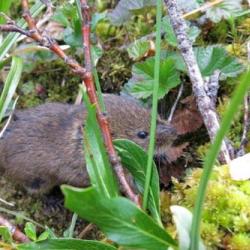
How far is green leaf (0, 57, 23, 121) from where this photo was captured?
331cm

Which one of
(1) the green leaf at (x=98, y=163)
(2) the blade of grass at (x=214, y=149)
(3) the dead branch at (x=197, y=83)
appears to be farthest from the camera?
(3) the dead branch at (x=197, y=83)

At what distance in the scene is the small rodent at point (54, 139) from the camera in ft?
11.8

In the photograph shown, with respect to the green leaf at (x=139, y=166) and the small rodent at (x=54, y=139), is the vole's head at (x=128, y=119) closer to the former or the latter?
the small rodent at (x=54, y=139)

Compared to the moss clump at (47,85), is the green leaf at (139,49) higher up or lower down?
higher up

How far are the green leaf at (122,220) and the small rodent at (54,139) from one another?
5.04ft

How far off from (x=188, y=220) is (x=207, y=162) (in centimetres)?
37

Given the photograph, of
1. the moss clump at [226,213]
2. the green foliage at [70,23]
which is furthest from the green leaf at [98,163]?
the green foliage at [70,23]

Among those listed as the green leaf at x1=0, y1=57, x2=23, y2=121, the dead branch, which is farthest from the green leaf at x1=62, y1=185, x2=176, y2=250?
the green leaf at x1=0, y1=57, x2=23, y2=121

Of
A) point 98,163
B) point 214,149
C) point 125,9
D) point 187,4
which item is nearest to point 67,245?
point 98,163

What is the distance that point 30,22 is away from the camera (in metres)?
2.68

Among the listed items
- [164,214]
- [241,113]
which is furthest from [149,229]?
[241,113]

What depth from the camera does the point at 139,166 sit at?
2504 mm

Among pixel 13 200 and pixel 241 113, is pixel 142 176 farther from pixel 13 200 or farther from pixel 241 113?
pixel 13 200

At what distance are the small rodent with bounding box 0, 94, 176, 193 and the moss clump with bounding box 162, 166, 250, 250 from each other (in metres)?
1.15
